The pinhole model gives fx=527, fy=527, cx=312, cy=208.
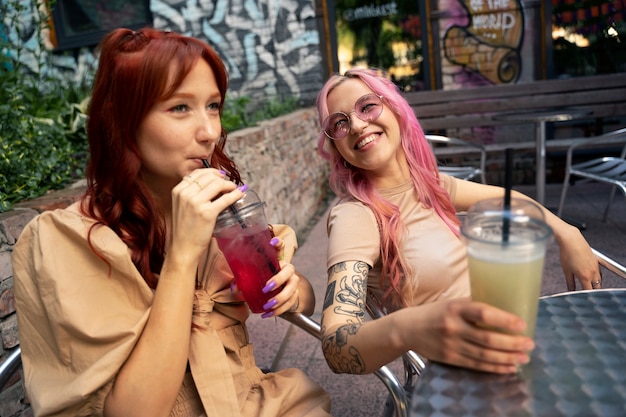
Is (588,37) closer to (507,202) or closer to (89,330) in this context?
(507,202)

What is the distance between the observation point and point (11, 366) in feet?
4.43

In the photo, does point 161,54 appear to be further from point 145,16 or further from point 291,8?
point 145,16

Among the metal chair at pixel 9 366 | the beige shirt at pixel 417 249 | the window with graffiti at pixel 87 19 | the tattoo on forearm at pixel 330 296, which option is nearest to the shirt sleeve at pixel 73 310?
the metal chair at pixel 9 366

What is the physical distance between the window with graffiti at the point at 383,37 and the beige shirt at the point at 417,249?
17.8 feet

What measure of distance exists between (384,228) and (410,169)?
0.92 feet

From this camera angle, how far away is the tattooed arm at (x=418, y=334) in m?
0.90

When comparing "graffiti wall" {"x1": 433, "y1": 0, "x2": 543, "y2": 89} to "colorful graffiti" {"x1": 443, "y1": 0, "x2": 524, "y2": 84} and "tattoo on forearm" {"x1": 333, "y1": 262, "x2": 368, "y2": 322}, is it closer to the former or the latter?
"colorful graffiti" {"x1": 443, "y1": 0, "x2": 524, "y2": 84}

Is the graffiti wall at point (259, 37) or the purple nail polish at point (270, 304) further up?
the graffiti wall at point (259, 37)

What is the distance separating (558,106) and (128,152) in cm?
511

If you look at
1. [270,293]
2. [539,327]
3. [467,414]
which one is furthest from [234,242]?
[539,327]

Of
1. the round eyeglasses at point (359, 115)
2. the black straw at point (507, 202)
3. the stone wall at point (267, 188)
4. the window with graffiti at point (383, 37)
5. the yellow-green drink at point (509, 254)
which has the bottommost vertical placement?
the stone wall at point (267, 188)

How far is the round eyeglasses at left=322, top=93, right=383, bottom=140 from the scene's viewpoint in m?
1.63

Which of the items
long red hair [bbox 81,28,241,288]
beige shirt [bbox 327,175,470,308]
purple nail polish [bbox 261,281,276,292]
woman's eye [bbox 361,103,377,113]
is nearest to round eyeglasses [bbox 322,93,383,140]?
woman's eye [bbox 361,103,377,113]

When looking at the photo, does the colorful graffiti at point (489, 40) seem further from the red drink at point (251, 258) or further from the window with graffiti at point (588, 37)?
the red drink at point (251, 258)
